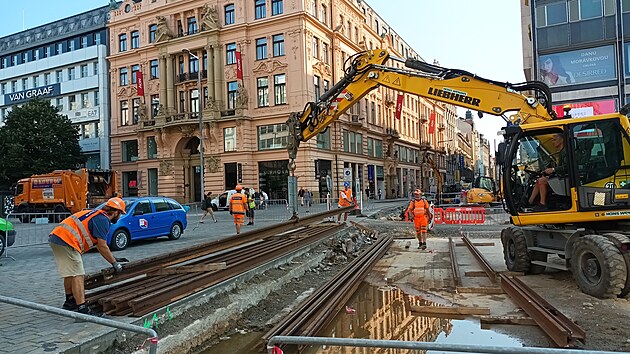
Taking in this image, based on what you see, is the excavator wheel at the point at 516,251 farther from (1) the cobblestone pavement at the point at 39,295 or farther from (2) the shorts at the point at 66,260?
(2) the shorts at the point at 66,260

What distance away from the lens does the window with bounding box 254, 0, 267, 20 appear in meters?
40.2

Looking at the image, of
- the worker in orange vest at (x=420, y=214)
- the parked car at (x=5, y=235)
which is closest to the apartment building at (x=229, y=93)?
the worker in orange vest at (x=420, y=214)

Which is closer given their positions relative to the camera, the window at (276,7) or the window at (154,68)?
the window at (276,7)

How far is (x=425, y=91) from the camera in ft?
39.2

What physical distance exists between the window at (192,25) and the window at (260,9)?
21.2 ft

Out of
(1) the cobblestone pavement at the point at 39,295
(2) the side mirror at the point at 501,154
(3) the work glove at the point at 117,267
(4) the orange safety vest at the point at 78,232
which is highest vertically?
(2) the side mirror at the point at 501,154

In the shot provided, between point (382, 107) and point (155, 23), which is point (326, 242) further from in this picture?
point (382, 107)

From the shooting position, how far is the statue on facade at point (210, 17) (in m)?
41.2

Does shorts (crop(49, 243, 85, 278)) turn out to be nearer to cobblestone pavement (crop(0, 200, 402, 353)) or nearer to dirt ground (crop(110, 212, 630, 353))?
cobblestone pavement (crop(0, 200, 402, 353))

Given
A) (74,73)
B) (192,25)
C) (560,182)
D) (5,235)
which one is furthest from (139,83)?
(560,182)

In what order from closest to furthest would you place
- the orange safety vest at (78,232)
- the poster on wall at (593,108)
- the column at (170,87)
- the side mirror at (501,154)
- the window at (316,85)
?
the orange safety vest at (78,232) < the side mirror at (501,154) < the poster on wall at (593,108) < the window at (316,85) < the column at (170,87)

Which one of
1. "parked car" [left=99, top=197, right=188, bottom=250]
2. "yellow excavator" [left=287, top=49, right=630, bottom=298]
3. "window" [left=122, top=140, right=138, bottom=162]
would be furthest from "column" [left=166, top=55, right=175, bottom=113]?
"yellow excavator" [left=287, top=49, right=630, bottom=298]

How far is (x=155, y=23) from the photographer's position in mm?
45219

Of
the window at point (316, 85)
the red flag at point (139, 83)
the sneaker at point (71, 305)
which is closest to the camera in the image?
the sneaker at point (71, 305)
